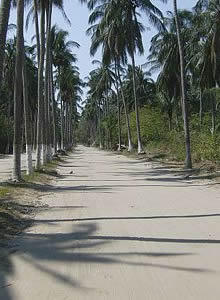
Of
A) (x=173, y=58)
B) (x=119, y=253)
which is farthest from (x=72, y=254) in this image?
(x=173, y=58)

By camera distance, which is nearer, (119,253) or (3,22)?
(119,253)

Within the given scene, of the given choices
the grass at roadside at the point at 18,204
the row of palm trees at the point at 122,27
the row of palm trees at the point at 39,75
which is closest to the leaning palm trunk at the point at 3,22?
the row of palm trees at the point at 39,75

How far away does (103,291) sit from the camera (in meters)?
5.64

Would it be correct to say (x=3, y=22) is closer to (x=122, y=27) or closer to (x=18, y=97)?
(x=18, y=97)

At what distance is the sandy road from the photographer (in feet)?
18.7

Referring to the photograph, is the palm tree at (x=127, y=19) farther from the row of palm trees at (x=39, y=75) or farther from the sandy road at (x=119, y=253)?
the sandy road at (x=119, y=253)

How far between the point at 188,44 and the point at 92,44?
965 cm

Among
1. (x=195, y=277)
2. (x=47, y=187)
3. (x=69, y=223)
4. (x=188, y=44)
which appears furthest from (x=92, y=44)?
(x=195, y=277)

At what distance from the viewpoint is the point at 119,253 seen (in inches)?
291

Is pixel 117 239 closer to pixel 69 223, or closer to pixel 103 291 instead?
pixel 69 223

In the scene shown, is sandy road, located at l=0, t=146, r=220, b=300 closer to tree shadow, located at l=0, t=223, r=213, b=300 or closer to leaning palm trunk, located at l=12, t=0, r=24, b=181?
tree shadow, located at l=0, t=223, r=213, b=300

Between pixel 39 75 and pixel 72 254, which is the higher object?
pixel 39 75

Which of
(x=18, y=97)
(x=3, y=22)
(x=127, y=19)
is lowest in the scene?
(x=18, y=97)

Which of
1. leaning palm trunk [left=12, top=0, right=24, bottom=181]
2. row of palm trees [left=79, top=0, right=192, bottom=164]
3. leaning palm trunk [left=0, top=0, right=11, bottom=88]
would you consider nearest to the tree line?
row of palm trees [left=79, top=0, right=192, bottom=164]
